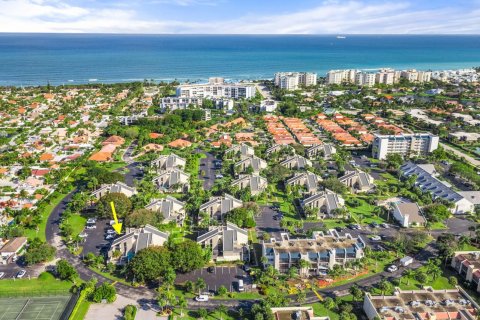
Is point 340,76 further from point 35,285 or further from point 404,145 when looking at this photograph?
point 35,285

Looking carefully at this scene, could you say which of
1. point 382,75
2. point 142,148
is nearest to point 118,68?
point 382,75

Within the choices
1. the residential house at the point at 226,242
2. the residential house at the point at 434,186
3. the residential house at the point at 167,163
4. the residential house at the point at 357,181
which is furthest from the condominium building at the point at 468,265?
the residential house at the point at 167,163

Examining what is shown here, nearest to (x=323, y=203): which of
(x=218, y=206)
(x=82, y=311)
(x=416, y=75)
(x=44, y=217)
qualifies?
(x=218, y=206)

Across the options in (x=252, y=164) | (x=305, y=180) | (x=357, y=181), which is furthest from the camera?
(x=252, y=164)

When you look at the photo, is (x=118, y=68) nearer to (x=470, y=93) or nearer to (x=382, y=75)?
(x=382, y=75)

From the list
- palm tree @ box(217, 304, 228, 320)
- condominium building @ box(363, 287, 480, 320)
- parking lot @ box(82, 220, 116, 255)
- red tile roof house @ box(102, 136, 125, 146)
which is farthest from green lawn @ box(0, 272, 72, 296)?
red tile roof house @ box(102, 136, 125, 146)

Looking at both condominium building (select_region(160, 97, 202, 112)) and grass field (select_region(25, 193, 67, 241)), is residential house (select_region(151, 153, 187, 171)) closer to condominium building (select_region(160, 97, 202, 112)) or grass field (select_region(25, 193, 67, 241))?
grass field (select_region(25, 193, 67, 241))
